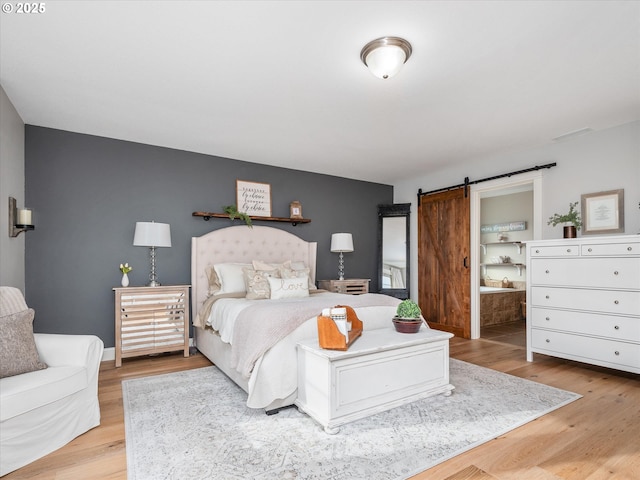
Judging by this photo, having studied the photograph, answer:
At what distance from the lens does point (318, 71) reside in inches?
100

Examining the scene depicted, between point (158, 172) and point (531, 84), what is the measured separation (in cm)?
387

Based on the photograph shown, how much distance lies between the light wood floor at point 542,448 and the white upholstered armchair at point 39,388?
0.09 m

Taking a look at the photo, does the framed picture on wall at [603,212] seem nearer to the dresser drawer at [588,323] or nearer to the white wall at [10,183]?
the dresser drawer at [588,323]

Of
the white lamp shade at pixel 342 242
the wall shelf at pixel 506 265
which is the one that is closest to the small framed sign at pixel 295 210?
the white lamp shade at pixel 342 242

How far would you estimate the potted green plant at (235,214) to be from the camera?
181 inches

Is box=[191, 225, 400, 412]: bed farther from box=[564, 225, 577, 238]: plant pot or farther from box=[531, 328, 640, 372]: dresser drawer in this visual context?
box=[564, 225, 577, 238]: plant pot

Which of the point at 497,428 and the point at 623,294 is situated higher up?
the point at 623,294

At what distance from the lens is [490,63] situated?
2449 millimetres

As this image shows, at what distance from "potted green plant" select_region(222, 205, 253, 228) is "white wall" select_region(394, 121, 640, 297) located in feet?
10.3

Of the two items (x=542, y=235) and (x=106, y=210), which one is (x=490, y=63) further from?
(x=106, y=210)

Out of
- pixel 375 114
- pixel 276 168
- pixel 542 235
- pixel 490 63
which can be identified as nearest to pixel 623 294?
pixel 542 235

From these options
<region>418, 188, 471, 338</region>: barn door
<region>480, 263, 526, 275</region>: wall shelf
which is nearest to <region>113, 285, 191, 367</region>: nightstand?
<region>418, 188, 471, 338</region>: barn door

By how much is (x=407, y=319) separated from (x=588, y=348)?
196 cm

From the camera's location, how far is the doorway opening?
199 inches
